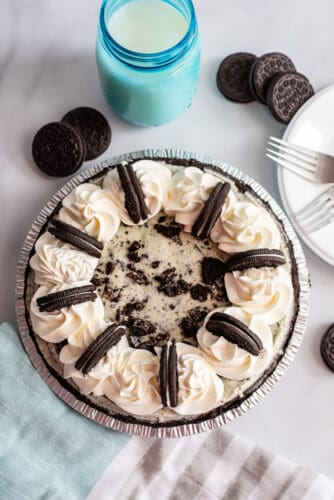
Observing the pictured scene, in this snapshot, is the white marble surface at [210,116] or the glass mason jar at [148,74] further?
the white marble surface at [210,116]

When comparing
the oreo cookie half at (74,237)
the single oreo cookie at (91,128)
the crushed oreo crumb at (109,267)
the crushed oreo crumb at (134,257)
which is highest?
the single oreo cookie at (91,128)

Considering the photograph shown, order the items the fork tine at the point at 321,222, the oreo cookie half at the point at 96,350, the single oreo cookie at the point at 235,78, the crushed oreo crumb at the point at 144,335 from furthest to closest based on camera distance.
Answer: the single oreo cookie at the point at 235,78 < the fork tine at the point at 321,222 < the crushed oreo crumb at the point at 144,335 < the oreo cookie half at the point at 96,350

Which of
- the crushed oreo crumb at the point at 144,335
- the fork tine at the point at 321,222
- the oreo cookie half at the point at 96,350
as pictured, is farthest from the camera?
the fork tine at the point at 321,222

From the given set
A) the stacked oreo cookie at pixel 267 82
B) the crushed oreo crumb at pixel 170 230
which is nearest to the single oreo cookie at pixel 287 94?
the stacked oreo cookie at pixel 267 82

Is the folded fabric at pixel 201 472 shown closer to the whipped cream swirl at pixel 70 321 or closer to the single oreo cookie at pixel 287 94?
the whipped cream swirl at pixel 70 321

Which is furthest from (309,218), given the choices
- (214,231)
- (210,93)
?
(210,93)

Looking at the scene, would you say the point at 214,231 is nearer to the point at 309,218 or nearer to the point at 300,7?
the point at 309,218

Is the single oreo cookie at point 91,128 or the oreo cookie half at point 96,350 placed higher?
the single oreo cookie at point 91,128
